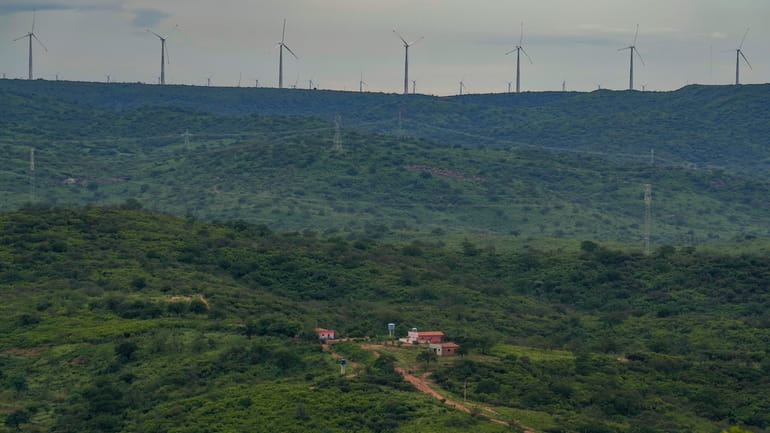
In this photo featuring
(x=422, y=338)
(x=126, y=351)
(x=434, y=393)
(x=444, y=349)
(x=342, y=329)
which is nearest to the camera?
(x=434, y=393)

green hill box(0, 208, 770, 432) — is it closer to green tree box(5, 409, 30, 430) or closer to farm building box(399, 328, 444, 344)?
green tree box(5, 409, 30, 430)

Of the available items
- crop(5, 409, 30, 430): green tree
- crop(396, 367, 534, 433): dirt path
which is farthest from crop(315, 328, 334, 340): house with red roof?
crop(5, 409, 30, 430): green tree

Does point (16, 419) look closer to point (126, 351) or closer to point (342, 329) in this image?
point (126, 351)

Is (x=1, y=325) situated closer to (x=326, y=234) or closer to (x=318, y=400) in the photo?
(x=318, y=400)

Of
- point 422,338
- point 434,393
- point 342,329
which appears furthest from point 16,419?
point 342,329

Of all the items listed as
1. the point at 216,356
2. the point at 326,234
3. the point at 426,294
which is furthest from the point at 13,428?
the point at 326,234

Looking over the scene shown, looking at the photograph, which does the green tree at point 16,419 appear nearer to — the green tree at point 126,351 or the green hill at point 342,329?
the green hill at point 342,329

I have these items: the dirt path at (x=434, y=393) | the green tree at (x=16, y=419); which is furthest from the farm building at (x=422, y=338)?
the green tree at (x=16, y=419)

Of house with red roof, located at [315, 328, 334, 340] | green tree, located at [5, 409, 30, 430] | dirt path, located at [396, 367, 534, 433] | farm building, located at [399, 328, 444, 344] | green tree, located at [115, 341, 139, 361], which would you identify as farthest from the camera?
farm building, located at [399, 328, 444, 344]
